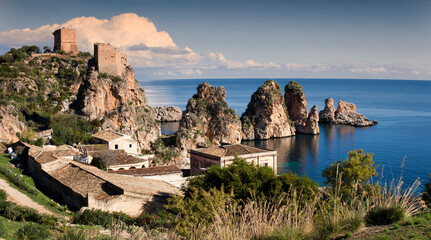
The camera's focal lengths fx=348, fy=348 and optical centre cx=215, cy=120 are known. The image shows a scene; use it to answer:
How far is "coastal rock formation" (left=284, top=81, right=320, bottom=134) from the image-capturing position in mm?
81625

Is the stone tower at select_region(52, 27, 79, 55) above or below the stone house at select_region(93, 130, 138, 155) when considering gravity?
above

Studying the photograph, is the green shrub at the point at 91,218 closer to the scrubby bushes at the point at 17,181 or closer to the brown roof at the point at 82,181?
the brown roof at the point at 82,181

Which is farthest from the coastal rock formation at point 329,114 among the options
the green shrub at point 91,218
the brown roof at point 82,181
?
the green shrub at point 91,218

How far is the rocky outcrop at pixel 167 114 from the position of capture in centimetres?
10662

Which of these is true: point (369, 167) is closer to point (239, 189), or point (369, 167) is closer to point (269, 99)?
point (239, 189)

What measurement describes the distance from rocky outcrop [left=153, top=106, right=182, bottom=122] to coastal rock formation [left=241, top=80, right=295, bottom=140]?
116ft

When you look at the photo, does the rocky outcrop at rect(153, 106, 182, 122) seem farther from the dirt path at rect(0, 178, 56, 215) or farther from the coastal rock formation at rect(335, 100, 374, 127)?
the dirt path at rect(0, 178, 56, 215)

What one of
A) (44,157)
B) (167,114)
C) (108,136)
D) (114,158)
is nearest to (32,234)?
(44,157)

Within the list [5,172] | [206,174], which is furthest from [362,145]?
[5,172]

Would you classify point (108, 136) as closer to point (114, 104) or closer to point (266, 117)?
point (114, 104)

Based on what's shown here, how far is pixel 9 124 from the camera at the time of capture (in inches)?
1491

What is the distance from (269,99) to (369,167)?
162 ft

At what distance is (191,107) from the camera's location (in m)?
60.7

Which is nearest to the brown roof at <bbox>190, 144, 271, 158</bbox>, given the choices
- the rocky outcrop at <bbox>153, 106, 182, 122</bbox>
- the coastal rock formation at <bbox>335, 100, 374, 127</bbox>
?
the coastal rock formation at <bbox>335, 100, 374, 127</bbox>
